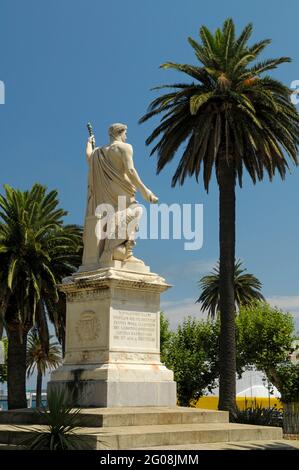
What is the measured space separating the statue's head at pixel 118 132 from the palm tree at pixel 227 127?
10355mm

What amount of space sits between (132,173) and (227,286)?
12236mm

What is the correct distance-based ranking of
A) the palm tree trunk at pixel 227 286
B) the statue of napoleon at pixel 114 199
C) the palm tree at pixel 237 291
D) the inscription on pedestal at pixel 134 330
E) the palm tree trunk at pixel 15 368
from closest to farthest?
the inscription on pedestal at pixel 134 330, the statue of napoleon at pixel 114 199, the palm tree trunk at pixel 227 286, the palm tree trunk at pixel 15 368, the palm tree at pixel 237 291

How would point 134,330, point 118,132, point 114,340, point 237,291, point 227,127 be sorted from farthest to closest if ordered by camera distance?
1. point 237,291
2. point 227,127
3. point 118,132
4. point 134,330
5. point 114,340

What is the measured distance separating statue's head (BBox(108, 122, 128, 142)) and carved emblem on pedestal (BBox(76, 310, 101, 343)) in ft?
12.9

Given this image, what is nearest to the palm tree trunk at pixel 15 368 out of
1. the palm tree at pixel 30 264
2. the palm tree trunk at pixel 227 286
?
the palm tree at pixel 30 264

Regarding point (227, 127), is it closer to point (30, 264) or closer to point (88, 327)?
point (30, 264)

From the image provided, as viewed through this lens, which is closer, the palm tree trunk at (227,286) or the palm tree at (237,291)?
the palm tree trunk at (227,286)

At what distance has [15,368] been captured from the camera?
2925cm

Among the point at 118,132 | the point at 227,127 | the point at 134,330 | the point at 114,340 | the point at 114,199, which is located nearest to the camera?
the point at 114,340

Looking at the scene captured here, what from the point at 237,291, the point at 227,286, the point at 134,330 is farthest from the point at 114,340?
the point at 237,291

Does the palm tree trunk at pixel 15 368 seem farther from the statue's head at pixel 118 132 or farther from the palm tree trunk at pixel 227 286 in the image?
the statue's head at pixel 118 132

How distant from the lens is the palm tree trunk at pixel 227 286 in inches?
1019

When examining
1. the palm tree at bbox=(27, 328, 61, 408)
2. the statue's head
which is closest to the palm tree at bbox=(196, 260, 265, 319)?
the palm tree at bbox=(27, 328, 61, 408)
